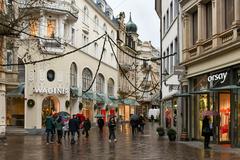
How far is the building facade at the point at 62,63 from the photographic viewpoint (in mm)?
47156

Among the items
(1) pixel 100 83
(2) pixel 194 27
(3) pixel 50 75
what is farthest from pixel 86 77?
(2) pixel 194 27

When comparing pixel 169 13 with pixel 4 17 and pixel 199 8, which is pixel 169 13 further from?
pixel 4 17

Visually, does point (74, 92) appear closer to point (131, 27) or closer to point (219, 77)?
point (219, 77)

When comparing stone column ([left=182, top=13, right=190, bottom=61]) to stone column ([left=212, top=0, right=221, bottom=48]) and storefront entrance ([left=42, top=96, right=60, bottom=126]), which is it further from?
storefront entrance ([left=42, top=96, right=60, bottom=126])

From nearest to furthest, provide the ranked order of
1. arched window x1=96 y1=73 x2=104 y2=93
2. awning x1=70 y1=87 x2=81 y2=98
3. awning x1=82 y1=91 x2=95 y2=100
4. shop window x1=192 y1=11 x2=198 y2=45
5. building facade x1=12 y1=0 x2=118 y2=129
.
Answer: shop window x1=192 y1=11 x2=198 y2=45 → building facade x1=12 y1=0 x2=118 y2=129 → awning x1=70 y1=87 x2=81 y2=98 → awning x1=82 y1=91 x2=95 y2=100 → arched window x1=96 y1=73 x2=104 y2=93

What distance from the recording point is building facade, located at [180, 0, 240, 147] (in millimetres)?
23328

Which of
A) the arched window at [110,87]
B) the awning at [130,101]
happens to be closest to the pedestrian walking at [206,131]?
the arched window at [110,87]

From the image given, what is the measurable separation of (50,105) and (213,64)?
2658 centimetres

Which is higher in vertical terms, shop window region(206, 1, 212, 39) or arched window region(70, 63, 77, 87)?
shop window region(206, 1, 212, 39)

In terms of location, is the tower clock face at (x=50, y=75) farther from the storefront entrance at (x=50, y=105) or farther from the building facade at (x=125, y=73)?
the building facade at (x=125, y=73)

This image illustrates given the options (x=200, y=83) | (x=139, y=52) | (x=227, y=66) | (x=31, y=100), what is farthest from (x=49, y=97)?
(x=139, y=52)

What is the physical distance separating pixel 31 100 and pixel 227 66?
26.8m

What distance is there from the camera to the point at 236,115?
23.3 metres

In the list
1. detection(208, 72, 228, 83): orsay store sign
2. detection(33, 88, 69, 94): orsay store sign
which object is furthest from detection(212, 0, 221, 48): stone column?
detection(33, 88, 69, 94): orsay store sign
